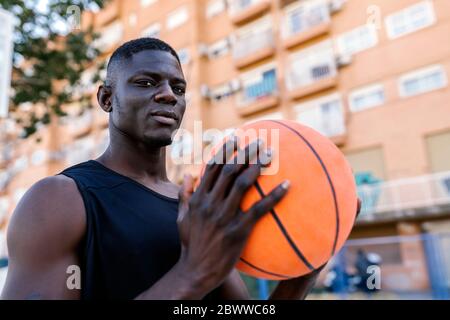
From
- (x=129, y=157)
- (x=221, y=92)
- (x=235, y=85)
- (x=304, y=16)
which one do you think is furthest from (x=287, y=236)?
(x=221, y=92)

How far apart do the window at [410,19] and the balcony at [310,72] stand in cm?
256

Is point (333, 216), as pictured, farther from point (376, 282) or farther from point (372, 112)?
point (372, 112)

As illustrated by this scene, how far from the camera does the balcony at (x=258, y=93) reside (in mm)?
19344

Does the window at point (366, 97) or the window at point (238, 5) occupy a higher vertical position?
the window at point (238, 5)

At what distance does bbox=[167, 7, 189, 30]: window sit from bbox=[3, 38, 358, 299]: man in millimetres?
21823

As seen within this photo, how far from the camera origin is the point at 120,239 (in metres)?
1.53

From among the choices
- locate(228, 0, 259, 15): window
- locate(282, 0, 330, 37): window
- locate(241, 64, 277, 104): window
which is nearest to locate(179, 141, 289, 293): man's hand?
locate(282, 0, 330, 37): window

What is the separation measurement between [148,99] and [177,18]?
2246 centimetres

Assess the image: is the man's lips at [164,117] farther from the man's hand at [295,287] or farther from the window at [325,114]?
the window at [325,114]

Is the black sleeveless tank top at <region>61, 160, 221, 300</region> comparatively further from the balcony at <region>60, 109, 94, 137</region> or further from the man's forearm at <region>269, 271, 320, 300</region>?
the balcony at <region>60, 109, 94, 137</region>

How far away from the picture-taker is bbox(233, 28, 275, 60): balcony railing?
19.8 metres

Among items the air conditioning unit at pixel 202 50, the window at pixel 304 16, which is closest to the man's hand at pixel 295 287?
the window at pixel 304 16

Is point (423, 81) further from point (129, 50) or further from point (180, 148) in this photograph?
point (129, 50)
